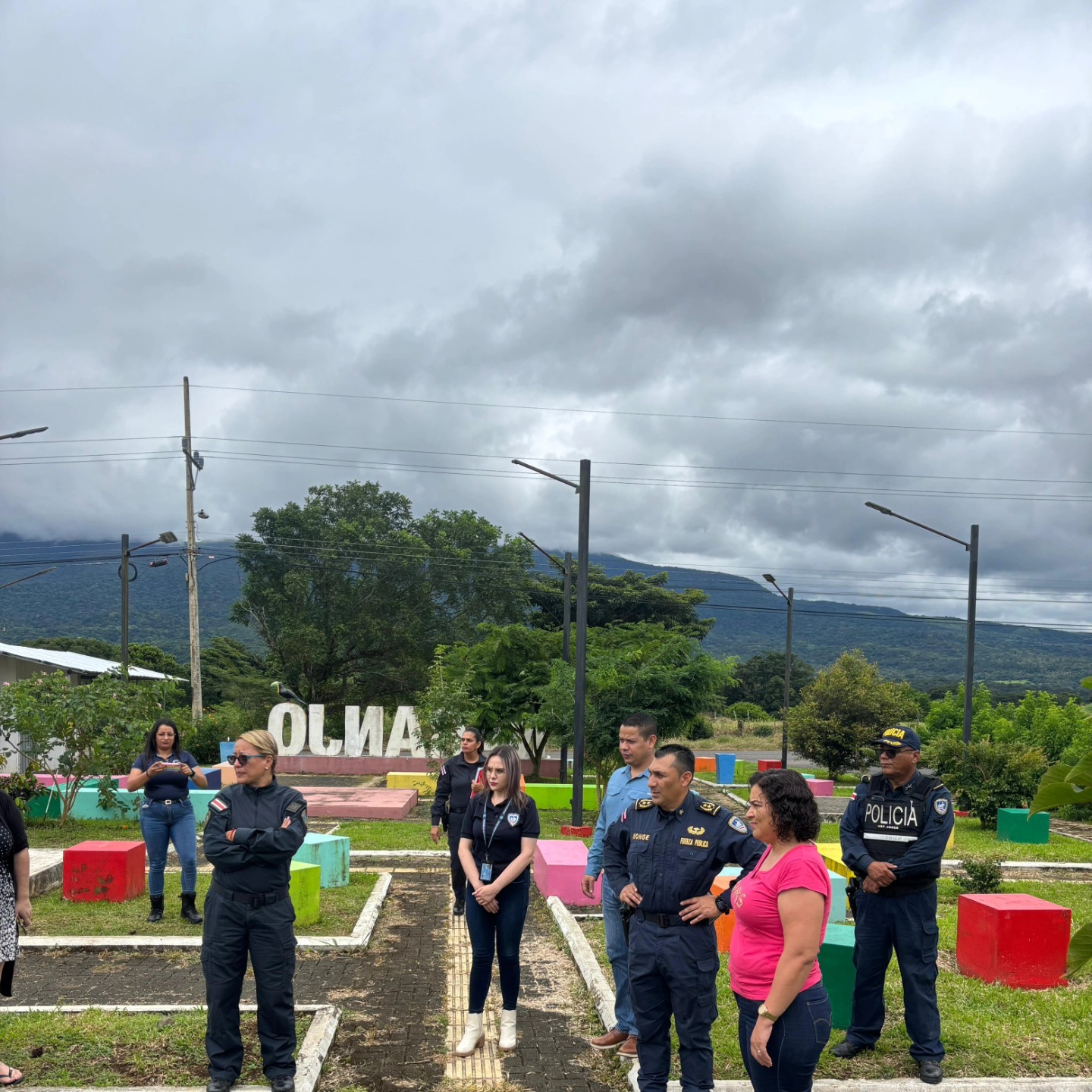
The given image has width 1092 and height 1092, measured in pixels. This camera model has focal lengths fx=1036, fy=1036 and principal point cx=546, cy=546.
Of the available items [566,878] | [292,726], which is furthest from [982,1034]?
[292,726]

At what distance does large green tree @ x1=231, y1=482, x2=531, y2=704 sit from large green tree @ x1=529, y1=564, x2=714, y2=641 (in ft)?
4.27

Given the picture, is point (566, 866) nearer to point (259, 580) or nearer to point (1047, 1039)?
point (1047, 1039)

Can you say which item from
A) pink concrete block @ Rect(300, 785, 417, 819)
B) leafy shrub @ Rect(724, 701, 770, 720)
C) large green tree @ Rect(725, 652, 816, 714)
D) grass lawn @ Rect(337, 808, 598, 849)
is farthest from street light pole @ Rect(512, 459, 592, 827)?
large green tree @ Rect(725, 652, 816, 714)

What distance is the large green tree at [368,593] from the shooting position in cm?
5247

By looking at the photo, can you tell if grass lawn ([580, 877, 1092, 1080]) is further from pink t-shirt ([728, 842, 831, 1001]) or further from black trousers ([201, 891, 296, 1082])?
black trousers ([201, 891, 296, 1082])

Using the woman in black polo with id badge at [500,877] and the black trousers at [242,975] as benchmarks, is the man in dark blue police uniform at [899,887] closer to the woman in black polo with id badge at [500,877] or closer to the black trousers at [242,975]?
the woman in black polo with id badge at [500,877]

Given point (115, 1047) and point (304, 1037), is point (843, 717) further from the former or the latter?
point (115, 1047)

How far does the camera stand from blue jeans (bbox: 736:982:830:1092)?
3.77 m

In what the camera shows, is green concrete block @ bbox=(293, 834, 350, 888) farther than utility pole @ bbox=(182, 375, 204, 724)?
No

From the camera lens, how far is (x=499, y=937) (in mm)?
6031

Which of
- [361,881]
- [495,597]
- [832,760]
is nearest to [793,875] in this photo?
[361,881]

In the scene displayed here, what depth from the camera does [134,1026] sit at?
6160 millimetres

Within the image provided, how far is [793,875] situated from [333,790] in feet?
78.0

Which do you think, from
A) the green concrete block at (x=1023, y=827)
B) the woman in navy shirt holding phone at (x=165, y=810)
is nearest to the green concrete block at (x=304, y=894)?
the woman in navy shirt holding phone at (x=165, y=810)
